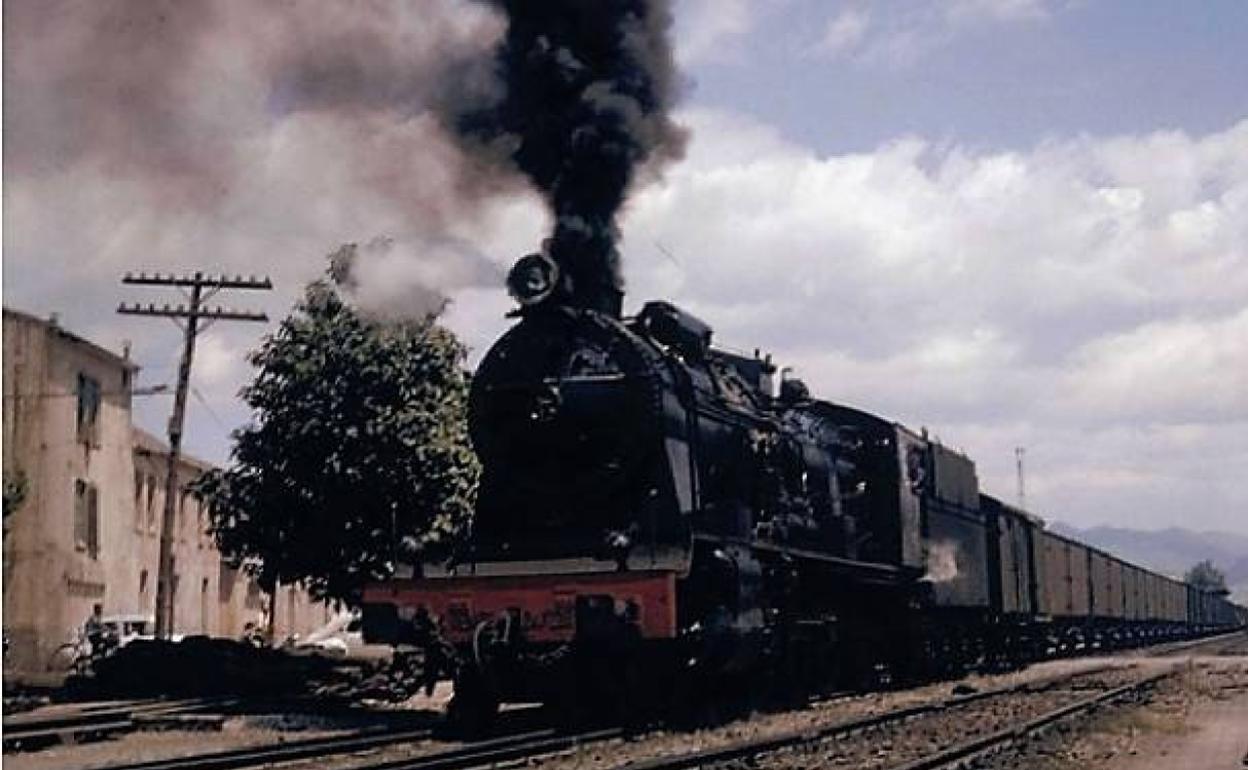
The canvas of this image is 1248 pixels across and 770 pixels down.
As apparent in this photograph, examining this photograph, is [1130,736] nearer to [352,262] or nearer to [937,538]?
[937,538]

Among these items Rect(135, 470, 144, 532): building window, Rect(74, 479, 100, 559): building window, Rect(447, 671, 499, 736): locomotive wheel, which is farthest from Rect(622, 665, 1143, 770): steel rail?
Rect(135, 470, 144, 532): building window

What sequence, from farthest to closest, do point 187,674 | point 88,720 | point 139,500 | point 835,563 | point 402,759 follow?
point 139,500, point 187,674, point 835,563, point 88,720, point 402,759

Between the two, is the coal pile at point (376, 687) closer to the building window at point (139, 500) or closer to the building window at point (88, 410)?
the building window at point (88, 410)

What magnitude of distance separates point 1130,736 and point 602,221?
25.3 feet

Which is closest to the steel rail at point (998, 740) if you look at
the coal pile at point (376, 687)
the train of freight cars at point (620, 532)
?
the train of freight cars at point (620, 532)

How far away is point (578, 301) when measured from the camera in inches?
656

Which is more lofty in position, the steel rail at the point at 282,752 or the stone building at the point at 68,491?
the stone building at the point at 68,491

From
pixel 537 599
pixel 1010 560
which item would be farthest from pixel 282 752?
pixel 1010 560

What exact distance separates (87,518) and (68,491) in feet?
5.64

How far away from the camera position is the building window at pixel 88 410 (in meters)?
42.5

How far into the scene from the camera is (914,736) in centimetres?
1556

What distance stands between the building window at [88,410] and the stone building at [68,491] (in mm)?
43

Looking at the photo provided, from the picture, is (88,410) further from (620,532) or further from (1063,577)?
(620,532)

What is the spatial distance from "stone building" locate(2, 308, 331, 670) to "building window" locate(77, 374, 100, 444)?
0.14ft
